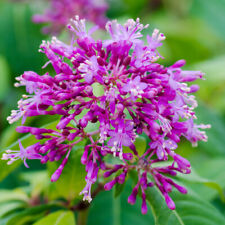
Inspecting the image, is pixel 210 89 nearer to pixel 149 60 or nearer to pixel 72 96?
pixel 149 60

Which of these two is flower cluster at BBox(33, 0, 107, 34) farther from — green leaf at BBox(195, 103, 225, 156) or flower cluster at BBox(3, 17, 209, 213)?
flower cluster at BBox(3, 17, 209, 213)

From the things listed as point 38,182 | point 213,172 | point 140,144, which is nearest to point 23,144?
point 140,144

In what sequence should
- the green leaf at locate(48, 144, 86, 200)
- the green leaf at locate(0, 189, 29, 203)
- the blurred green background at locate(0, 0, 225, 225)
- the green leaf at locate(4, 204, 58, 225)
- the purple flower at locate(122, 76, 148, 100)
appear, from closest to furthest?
the purple flower at locate(122, 76, 148, 100) → the green leaf at locate(48, 144, 86, 200) → the green leaf at locate(4, 204, 58, 225) → the green leaf at locate(0, 189, 29, 203) → the blurred green background at locate(0, 0, 225, 225)

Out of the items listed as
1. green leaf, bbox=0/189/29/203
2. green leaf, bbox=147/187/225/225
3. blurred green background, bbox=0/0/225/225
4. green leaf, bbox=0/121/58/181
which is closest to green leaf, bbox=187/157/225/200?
blurred green background, bbox=0/0/225/225

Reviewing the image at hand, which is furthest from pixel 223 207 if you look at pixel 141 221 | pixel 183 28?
pixel 183 28

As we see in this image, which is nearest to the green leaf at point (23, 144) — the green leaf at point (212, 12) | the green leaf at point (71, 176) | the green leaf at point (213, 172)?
the green leaf at point (71, 176)

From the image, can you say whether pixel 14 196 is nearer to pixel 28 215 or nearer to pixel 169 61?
pixel 28 215

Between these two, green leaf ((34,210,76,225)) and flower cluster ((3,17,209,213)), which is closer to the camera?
flower cluster ((3,17,209,213))

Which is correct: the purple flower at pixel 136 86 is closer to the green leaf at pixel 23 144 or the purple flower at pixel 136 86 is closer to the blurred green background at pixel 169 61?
the green leaf at pixel 23 144
